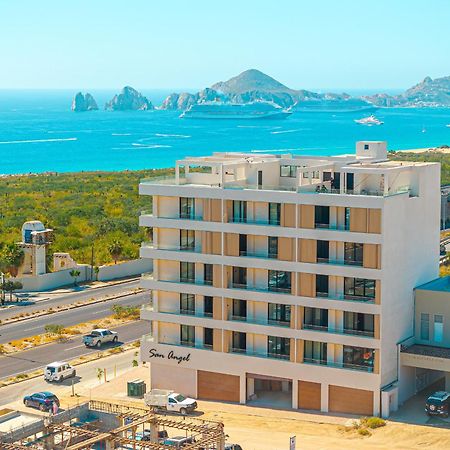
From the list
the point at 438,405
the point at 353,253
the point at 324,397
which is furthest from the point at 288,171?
the point at 438,405

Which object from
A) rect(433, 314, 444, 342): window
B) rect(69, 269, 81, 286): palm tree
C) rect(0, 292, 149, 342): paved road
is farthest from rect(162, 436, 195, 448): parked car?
rect(69, 269, 81, 286): palm tree

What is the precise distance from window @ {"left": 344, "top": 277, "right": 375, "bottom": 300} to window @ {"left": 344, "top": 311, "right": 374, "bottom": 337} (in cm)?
87

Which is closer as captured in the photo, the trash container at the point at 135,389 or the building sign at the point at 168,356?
the building sign at the point at 168,356

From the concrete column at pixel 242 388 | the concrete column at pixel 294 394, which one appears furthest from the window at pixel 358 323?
the concrete column at pixel 242 388

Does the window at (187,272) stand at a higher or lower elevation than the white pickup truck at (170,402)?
higher

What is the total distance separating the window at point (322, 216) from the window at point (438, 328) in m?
7.57

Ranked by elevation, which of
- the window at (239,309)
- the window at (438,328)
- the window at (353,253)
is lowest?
the window at (438,328)

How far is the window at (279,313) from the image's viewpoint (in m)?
51.4

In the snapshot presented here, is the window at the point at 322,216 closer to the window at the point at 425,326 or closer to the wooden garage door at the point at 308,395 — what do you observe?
the window at the point at 425,326

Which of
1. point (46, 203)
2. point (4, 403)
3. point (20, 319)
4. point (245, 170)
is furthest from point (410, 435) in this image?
point (46, 203)

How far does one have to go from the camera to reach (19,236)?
10300 cm

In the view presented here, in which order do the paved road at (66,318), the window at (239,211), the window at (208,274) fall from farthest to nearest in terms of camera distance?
the paved road at (66,318)
the window at (208,274)
the window at (239,211)

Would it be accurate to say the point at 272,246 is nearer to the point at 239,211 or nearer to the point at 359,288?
the point at 239,211

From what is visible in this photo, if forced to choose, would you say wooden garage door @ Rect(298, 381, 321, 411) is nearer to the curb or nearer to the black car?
the black car
